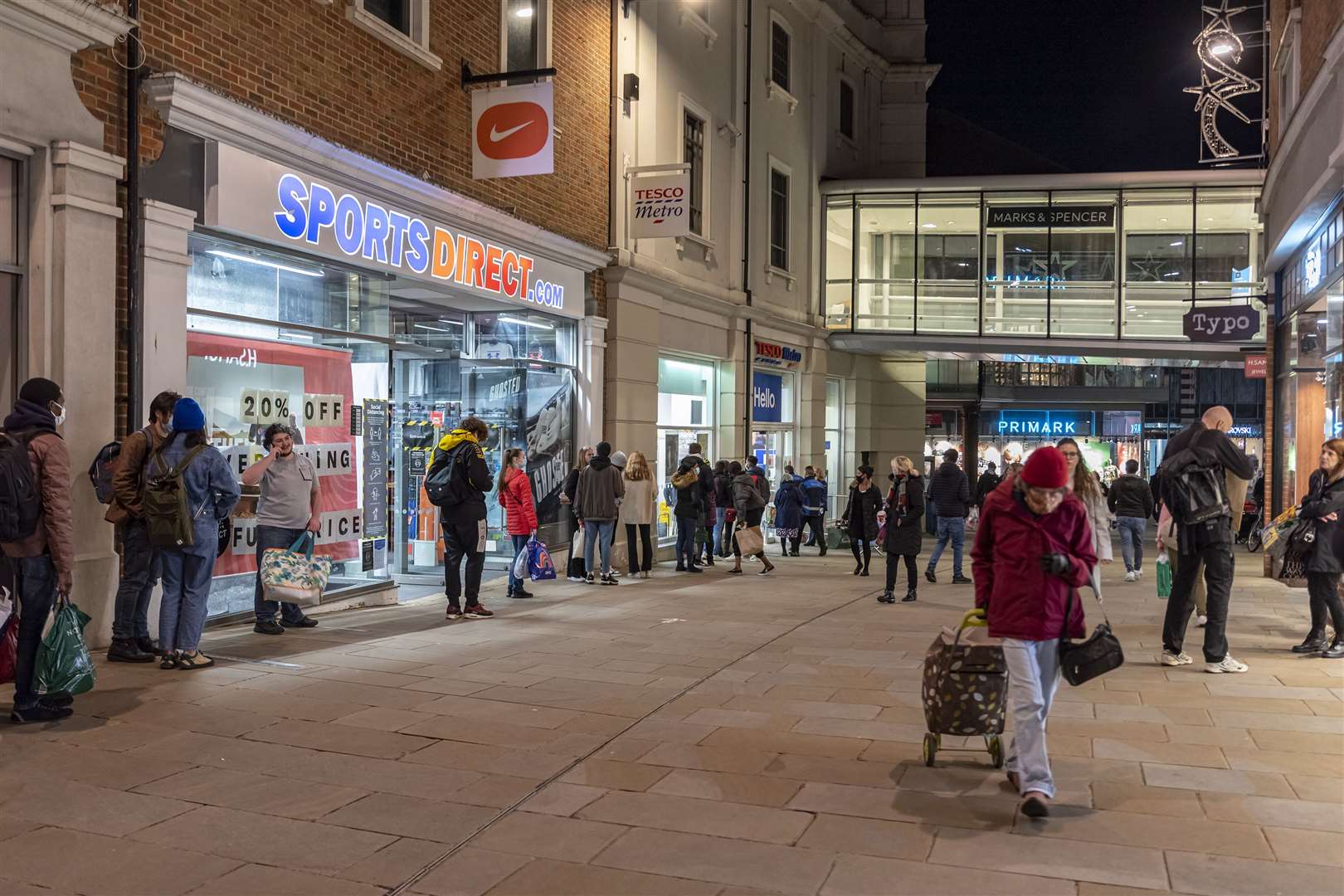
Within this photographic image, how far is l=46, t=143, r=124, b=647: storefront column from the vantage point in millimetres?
8180

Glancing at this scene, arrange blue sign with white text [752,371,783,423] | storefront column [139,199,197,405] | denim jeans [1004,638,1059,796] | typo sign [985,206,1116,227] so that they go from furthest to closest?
typo sign [985,206,1116,227] < blue sign with white text [752,371,783,423] < storefront column [139,199,197,405] < denim jeans [1004,638,1059,796]

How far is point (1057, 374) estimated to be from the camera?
130ft

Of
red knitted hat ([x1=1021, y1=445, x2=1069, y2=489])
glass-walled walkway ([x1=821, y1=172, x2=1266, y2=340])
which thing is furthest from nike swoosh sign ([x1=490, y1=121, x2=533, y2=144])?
glass-walled walkway ([x1=821, y1=172, x2=1266, y2=340])

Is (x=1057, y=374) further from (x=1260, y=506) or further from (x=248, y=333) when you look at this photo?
(x=248, y=333)

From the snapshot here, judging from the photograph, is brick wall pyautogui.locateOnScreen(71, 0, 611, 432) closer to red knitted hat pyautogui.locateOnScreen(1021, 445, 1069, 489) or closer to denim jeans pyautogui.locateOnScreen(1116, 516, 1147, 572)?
red knitted hat pyautogui.locateOnScreen(1021, 445, 1069, 489)

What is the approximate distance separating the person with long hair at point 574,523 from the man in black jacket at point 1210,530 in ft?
24.7

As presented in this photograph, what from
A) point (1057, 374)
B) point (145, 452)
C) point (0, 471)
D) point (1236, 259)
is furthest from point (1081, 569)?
point (1057, 374)

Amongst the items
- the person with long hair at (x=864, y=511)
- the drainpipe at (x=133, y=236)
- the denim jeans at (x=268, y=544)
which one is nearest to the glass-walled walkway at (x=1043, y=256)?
the person with long hair at (x=864, y=511)

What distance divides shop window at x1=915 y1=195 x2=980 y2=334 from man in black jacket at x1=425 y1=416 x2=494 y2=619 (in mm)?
16180

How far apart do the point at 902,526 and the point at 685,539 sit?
13.4ft

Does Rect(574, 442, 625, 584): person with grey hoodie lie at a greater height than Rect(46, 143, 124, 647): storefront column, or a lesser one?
lesser

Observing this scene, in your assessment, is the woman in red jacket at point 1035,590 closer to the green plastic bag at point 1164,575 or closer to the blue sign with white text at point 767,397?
the green plastic bag at point 1164,575

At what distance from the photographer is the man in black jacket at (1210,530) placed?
27.4ft

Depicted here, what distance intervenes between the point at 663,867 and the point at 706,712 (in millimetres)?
2684
